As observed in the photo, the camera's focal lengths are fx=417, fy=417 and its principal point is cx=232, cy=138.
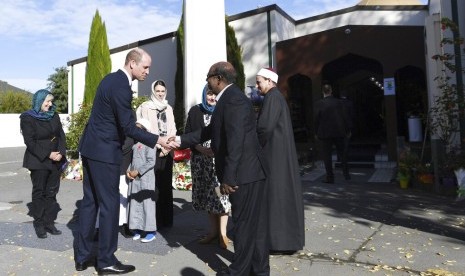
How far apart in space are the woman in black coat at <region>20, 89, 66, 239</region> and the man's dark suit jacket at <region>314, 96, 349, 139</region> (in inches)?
207

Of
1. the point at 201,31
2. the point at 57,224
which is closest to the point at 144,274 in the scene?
the point at 57,224

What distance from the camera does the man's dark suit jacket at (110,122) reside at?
144 inches

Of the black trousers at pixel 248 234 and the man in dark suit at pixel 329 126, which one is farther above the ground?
the man in dark suit at pixel 329 126

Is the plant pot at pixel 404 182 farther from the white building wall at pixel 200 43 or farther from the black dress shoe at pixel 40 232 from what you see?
the black dress shoe at pixel 40 232

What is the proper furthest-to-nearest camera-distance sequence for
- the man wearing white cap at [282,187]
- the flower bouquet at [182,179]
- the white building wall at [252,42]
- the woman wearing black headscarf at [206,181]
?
the white building wall at [252,42] < the flower bouquet at [182,179] < the woman wearing black headscarf at [206,181] < the man wearing white cap at [282,187]

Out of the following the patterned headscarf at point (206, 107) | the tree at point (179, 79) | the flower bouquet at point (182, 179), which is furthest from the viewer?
the tree at point (179, 79)

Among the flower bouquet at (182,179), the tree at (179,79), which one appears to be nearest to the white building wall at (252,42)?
the tree at (179,79)

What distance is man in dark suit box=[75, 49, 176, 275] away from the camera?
368 cm

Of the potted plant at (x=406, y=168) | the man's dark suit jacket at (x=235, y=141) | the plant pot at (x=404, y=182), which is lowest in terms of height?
the plant pot at (x=404, y=182)

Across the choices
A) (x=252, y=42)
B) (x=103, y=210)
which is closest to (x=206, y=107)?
(x=103, y=210)

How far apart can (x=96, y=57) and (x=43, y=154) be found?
12141mm

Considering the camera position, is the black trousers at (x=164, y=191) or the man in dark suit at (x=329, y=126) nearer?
the black trousers at (x=164, y=191)

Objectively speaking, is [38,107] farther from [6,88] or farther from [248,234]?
[6,88]

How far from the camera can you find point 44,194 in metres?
5.06
